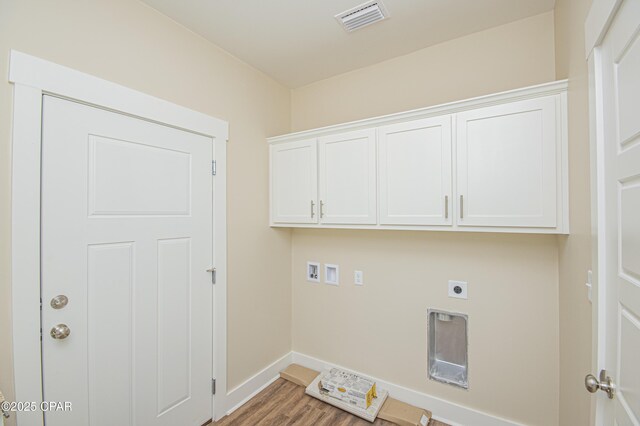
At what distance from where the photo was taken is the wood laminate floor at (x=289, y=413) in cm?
206

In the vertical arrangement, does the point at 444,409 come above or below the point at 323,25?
below

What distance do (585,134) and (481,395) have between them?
1.79m

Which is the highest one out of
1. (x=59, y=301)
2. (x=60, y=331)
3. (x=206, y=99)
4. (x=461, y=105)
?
(x=206, y=99)

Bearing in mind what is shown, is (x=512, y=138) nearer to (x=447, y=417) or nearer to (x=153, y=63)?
Result: (x=447, y=417)

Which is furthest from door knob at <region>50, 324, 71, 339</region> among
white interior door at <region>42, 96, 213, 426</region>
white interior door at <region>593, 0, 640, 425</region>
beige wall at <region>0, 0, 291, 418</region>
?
white interior door at <region>593, 0, 640, 425</region>

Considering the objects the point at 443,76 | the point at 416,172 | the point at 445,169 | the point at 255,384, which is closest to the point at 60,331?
the point at 255,384

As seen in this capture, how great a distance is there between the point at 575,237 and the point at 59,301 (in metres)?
2.53

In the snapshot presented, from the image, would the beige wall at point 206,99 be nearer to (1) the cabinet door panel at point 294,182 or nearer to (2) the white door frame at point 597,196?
(1) the cabinet door panel at point 294,182

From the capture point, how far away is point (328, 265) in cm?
263

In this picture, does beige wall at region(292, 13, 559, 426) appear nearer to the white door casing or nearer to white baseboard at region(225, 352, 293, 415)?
white baseboard at region(225, 352, 293, 415)

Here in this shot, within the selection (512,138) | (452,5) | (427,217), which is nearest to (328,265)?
(427,217)

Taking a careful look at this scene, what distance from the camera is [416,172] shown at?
192 centimetres

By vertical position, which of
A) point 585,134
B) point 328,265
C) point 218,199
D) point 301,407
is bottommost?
point 301,407

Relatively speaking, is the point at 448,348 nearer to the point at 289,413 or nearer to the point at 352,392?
the point at 352,392
